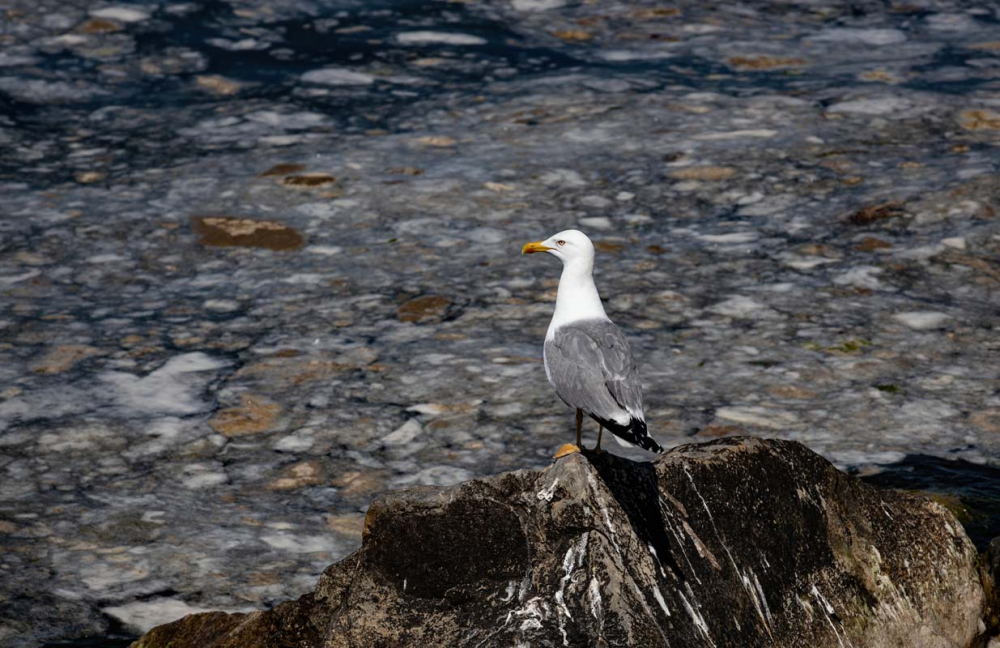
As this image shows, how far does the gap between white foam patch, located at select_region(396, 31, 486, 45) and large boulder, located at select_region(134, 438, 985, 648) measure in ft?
23.4

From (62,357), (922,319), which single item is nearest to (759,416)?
(922,319)

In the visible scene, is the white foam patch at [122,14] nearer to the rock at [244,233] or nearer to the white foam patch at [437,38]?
the white foam patch at [437,38]

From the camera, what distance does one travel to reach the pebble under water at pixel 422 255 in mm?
4320

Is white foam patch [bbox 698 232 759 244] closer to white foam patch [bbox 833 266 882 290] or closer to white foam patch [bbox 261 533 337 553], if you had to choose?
white foam patch [bbox 833 266 882 290]

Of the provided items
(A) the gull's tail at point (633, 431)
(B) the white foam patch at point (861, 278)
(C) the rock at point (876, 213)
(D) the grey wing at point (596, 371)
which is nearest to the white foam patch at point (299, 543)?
(D) the grey wing at point (596, 371)

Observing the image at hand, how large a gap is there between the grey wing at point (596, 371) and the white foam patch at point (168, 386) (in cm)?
194

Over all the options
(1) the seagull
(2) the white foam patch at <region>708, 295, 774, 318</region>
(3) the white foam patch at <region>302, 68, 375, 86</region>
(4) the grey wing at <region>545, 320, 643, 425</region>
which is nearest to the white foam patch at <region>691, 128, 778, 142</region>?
(2) the white foam patch at <region>708, 295, 774, 318</region>

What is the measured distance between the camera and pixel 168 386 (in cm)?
509

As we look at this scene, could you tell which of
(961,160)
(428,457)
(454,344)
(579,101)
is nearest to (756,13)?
(579,101)

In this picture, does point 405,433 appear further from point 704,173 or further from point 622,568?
point 704,173

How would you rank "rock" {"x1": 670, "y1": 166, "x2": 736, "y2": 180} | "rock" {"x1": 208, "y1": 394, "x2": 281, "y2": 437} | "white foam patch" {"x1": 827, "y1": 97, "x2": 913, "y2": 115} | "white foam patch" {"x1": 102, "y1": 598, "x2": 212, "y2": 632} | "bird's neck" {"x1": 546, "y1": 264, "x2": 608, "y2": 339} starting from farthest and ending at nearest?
1. "white foam patch" {"x1": 827, "y1": 97, "x2": 913, "y2": 115}
2. "rock" {"x1": 670, "y1": 166, "x2": 736, "y2": 180}
3. "rock" {"x1": 208, "y1": 394, "x2": 281, "y2": 437}
4. "bird's neck" {"x1": 546, "y1": 264, "x2": 608, "y2": 339}
5. "white foam patch" {"x1": 102, "y1": 598, "x2": 212, "y2": 632}

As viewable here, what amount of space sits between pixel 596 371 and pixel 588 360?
0.20 ft

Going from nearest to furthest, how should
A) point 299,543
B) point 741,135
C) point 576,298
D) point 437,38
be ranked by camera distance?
1. point 576,298
2. point 299,543
3. point 741,135
4. point 437,38

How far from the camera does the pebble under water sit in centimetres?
432
